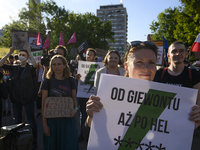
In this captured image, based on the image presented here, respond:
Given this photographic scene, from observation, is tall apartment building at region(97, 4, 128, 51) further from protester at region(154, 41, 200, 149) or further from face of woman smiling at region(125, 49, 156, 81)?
face of woman smiling at region(125, 49, 156, 81)

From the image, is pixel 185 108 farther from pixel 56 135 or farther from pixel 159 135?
pixel 56 135

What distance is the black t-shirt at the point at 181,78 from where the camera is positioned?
2611 millimetres

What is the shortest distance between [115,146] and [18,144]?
194 centimetres

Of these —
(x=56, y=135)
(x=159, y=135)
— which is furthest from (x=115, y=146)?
(x=56, y=135)

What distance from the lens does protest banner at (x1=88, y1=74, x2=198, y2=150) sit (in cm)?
133

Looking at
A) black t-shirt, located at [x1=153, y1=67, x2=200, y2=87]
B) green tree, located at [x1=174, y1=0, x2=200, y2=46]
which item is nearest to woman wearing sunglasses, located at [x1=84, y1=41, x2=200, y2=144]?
black t-shirt, located at [x1=153, y1=67, x2=200, y2=87]

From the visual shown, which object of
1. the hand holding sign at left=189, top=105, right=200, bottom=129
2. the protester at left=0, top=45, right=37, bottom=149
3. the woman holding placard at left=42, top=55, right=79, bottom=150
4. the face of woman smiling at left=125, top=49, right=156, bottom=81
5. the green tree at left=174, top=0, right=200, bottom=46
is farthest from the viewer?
the green tree at left=174, top=0, right=200, bottom=46

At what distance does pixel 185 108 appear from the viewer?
134 cm

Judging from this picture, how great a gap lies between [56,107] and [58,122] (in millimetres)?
255

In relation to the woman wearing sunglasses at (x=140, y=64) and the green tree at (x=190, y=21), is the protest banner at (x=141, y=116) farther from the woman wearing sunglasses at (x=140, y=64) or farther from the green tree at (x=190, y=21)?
the green tree at (x=190, y=21)

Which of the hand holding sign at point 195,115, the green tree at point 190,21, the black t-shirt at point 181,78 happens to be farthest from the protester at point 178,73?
the green tree at point 190,21

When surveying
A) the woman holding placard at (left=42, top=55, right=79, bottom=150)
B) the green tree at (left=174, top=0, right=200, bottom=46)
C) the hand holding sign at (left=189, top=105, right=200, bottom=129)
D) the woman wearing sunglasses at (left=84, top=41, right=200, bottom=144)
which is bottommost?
the woman holding placard at (left=42, top=55, right=79, bottom=150)

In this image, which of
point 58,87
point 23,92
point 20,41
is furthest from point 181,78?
point 20,41

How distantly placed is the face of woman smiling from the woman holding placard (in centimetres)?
189
